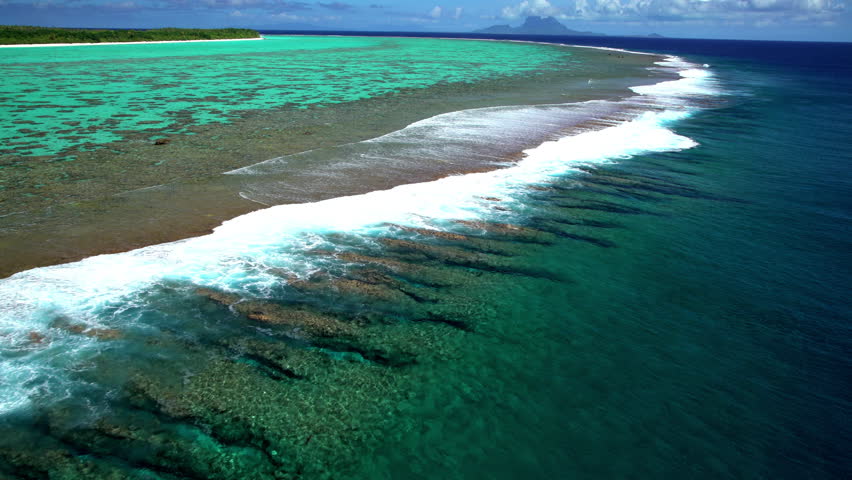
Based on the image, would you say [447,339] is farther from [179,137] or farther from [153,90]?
[153,90]

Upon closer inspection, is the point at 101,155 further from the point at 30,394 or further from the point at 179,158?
the point at 30,394

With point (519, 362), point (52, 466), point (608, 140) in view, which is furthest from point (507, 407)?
point (608, 140)

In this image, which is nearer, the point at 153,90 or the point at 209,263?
the point at 209,263

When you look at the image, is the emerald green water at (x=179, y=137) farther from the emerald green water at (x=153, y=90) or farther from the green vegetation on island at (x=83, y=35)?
the green vegetation on island at (x=83, y=35)

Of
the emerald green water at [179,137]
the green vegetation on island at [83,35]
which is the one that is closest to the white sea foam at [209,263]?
the emerald green water at [179,137]

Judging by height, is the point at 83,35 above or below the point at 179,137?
above

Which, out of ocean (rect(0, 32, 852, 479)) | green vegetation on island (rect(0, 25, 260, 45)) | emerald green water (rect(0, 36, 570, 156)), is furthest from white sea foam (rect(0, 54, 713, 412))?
green vegetation on island (rect(0, 25, 260, 45))

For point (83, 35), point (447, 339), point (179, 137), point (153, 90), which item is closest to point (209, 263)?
point (447, 339)

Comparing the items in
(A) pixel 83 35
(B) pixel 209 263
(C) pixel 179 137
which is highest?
(A) pixel 83 35
